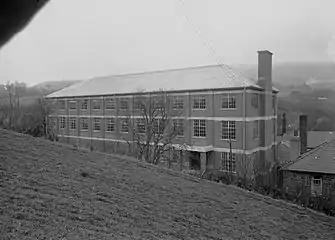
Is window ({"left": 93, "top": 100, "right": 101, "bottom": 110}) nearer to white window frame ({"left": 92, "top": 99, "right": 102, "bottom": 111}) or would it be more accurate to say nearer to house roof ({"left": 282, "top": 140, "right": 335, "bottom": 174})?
white window frame ({"left": 92, "top": 99, "right": 102, "bottom": 111})

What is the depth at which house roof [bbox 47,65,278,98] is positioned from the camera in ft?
21.9

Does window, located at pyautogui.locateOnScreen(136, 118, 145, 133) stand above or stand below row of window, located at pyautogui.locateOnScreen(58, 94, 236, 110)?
below

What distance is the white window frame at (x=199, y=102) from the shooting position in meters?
7.11

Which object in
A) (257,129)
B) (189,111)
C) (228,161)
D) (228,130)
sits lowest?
(228,161)

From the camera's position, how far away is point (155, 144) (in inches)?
240

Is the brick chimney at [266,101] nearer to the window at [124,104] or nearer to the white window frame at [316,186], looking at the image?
the white window frame at [316,186]

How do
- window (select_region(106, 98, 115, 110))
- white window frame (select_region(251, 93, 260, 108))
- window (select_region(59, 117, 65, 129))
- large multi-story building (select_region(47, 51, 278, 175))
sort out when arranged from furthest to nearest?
window (select_region(106, 98, 115, 110)) → window (select_region(59, 117, 65, 129)) → large multi-story building (select_region(47, 51, 278, 175)) → white window frame (select_region(251, 93, 260, 108))

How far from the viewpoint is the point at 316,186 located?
4535 millimetres

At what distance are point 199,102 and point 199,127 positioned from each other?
0.51 m

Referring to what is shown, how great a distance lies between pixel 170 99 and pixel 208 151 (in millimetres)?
1301

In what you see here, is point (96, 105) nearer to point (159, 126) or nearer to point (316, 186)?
point (159, 126)

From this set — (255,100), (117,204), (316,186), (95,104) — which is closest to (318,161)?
(316,186)

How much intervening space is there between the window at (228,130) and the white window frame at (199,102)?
22.5 inches

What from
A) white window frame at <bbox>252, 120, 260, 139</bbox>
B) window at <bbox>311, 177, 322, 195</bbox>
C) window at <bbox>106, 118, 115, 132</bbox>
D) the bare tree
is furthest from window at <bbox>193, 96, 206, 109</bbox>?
window at <bbox>311, 177, 322, 195</bbox>
